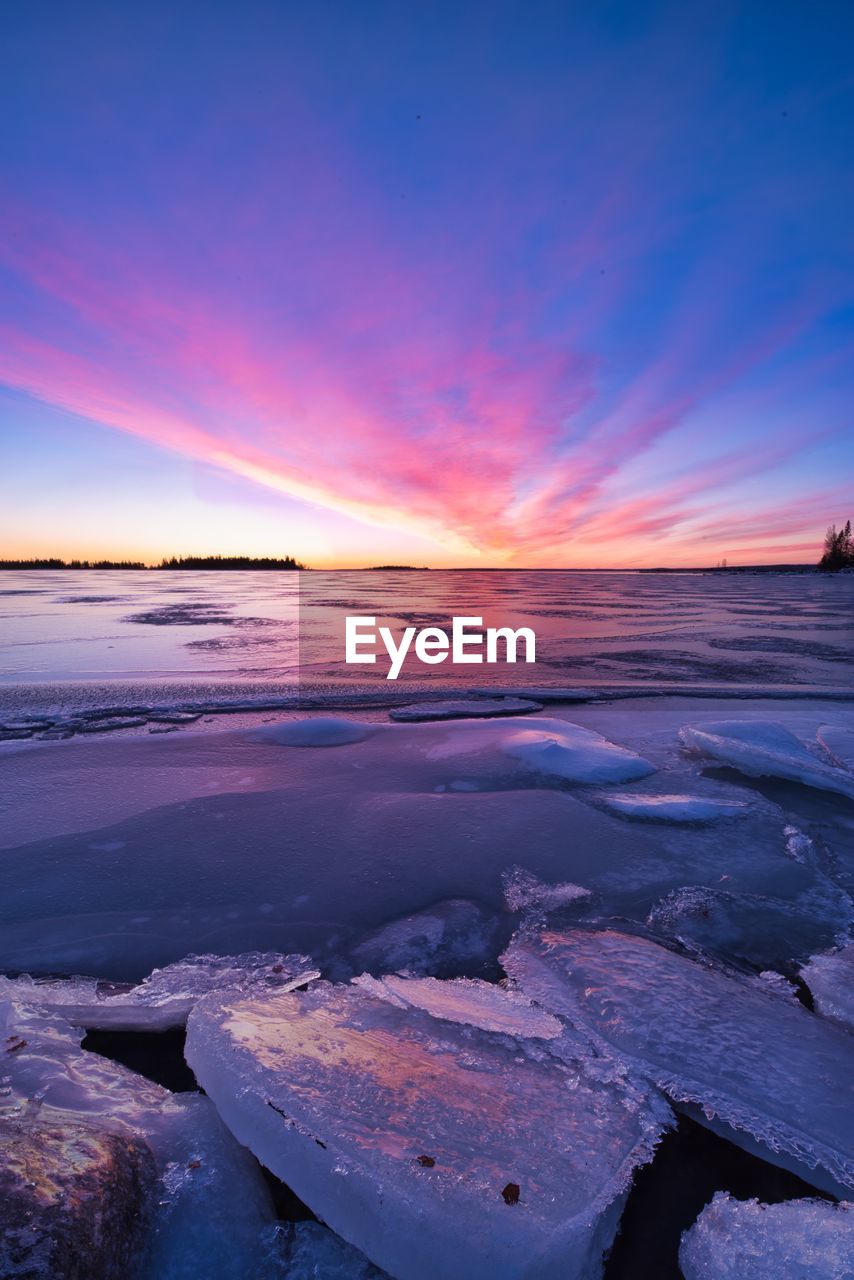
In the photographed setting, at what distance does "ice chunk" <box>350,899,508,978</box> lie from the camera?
1.50 metres

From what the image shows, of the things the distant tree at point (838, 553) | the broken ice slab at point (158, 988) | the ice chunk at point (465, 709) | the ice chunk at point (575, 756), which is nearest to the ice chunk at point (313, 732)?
the ice chunk at point (465, 709)

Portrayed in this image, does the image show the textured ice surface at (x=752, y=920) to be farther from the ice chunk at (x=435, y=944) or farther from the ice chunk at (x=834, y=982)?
the ice chunk at (x=435, y=944)

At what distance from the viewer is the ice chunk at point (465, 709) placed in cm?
403

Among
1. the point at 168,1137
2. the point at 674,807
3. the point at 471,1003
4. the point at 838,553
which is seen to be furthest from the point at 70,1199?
the point at 838,553

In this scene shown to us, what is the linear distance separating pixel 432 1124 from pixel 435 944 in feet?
2.04

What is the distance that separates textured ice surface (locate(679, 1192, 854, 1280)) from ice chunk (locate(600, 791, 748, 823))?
1.52m

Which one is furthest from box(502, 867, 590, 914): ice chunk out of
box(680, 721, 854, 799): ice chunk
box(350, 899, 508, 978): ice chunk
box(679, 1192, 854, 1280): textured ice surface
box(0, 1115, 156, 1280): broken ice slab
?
box(680, 721, 854, 799): ice chunk

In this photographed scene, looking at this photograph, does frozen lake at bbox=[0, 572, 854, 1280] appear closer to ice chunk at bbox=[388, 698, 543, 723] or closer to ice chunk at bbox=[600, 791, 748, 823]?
ice chunk at bbox=[600, 791, 748, 823]

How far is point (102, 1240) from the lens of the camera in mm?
715

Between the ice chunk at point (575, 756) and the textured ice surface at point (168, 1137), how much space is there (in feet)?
7.03

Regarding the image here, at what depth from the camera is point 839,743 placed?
3201 mm

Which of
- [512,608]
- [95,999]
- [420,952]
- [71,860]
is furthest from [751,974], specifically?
[512,608]

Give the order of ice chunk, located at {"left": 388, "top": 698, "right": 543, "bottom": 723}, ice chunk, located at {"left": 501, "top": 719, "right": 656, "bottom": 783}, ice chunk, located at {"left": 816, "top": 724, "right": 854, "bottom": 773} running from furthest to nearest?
ice chunk, located at {"left": 388, "top": 698, "right": 543, "bottom": 723} → ice chunk, located at {"left": 816, "top": 724, "right": 854, "bottom": 773} → ice chunk, located at {"left": 501, "top": 719, "right": 656, "bottom": 783}

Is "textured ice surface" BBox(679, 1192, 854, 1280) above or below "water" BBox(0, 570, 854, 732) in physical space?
below
